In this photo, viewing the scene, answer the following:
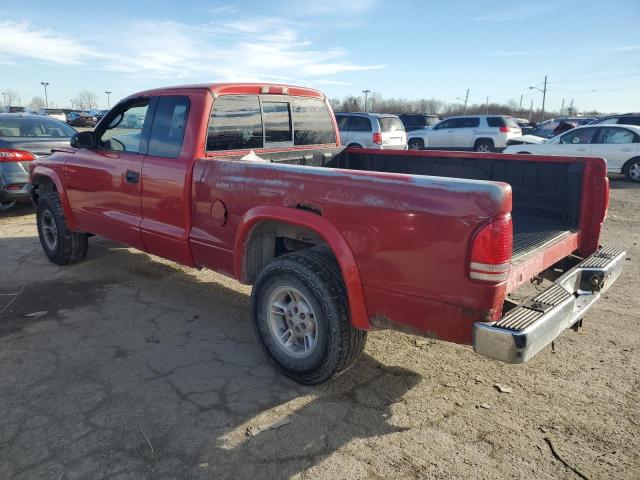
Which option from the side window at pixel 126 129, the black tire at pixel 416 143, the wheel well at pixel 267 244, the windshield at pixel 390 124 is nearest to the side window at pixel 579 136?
the windshield at pixel 390 124

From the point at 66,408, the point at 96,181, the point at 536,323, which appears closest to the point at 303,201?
the point at 536,323

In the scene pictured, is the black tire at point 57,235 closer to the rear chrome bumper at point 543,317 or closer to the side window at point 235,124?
the side window at point 235,124

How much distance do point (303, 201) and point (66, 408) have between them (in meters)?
1.91

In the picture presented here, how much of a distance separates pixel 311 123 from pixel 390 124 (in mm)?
11493

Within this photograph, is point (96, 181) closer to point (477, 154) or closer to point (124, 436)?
point (124, 436)

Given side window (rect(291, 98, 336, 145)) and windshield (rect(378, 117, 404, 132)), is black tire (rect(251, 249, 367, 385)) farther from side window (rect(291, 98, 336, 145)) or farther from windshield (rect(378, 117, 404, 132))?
windshield (rect(378, 117, 404, 132))

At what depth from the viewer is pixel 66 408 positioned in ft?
9.78

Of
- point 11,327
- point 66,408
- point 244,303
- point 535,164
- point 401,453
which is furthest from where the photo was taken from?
point 244,303

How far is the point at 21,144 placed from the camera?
821 centimetres

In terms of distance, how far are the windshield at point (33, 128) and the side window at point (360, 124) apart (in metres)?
8.91

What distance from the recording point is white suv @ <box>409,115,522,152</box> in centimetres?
1923

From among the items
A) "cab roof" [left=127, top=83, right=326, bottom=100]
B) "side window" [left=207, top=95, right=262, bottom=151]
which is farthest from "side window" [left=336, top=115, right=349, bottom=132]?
"side window" [left=207, top=95, right=262, bottom=151]

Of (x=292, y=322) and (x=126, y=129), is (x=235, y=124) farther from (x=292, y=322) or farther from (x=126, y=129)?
(x=292, y=322)

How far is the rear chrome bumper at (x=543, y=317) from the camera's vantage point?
2.32 meters
